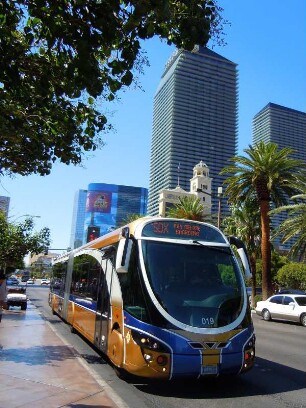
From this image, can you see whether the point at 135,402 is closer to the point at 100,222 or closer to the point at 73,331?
the point at 73,331

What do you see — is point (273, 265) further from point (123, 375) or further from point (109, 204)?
point (123, 375)

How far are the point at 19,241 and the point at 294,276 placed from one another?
→ 109ft

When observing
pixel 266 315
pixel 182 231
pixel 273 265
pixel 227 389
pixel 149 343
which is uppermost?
pixel 273 265

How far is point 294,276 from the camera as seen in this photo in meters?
55.9

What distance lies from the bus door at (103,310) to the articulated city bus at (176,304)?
0.04 meters

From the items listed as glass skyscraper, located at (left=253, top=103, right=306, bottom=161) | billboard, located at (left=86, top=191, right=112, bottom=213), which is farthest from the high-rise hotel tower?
glass skyscraper, located at (left=253, top=103, right=306, bottom=161)

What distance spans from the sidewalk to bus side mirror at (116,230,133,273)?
1961 mm

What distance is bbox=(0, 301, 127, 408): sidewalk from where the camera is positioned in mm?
6449

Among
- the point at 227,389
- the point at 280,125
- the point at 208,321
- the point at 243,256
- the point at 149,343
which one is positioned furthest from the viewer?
the point at 280,125

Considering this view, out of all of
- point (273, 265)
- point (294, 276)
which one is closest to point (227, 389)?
point (294, 276)

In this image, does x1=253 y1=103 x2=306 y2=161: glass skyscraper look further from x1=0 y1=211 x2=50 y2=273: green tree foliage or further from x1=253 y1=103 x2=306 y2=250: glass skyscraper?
x1=0 y1=211 x2=50 y2=273: green tree foliage

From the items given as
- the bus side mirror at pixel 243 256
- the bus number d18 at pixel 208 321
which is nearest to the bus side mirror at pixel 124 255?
the bus number d18 at pixel 208 321

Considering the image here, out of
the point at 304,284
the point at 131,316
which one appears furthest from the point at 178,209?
the point at 131,316

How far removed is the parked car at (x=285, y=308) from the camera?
946 inches
